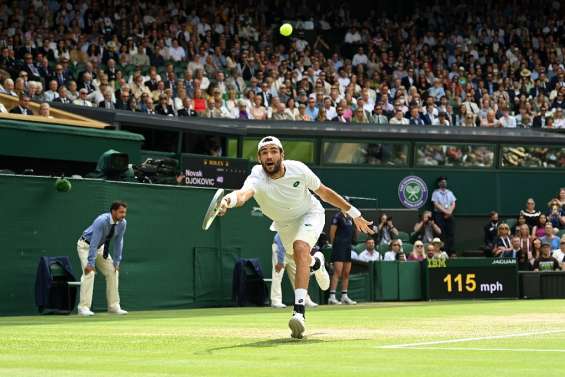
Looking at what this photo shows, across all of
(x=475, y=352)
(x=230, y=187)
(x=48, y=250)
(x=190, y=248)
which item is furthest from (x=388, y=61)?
(x=475, y=352)

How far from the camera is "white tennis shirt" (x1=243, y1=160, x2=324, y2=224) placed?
10.9 metres

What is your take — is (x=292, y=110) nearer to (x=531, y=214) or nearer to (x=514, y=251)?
(x=531, y=214)

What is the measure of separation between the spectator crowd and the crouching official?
4537mm

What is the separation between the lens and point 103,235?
59.1 feet

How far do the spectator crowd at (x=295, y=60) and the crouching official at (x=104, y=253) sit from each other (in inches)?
179

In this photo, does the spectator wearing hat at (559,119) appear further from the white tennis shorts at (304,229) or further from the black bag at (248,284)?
the white tennis shorts at (304,229)

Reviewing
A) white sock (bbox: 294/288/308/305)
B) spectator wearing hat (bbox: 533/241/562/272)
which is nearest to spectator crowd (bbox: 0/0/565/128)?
spectator wearing hat (bbox: 533/241/562/272)

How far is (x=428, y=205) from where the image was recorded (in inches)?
1253

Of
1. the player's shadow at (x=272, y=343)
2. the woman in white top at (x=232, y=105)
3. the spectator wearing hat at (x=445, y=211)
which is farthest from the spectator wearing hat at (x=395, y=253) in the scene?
the player's shadow at (x=272, y=343)

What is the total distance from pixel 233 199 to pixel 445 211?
863 inches

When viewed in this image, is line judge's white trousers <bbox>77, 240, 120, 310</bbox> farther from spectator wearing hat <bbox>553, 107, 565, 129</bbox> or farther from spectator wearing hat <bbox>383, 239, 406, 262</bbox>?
spectator wearing hat <bbox>553, 107, 565, 129</bbox>

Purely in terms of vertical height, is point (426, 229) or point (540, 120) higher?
point (540, 120)

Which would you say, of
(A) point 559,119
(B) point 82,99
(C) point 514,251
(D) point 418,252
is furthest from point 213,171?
(A) point 559,119

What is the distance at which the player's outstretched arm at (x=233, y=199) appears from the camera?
9570mm
